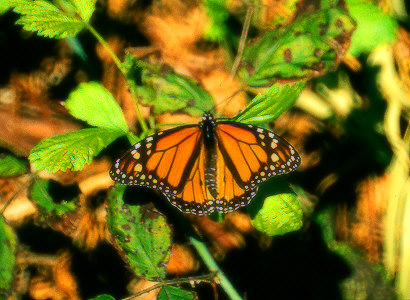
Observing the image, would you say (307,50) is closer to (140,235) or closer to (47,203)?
(140,235)

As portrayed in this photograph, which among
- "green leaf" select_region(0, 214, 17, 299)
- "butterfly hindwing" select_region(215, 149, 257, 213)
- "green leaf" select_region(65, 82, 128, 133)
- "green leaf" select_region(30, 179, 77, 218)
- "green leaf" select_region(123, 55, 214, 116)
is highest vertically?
"green leaf" select_region(123, 55, 214, 116)

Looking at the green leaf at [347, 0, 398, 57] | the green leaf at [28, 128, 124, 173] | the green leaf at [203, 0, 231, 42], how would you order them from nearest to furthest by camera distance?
1. the green leaf at [28, 128, 124, 173]
2. the green leaf at [347, 0, 398, 57]
3. the green leaf at [203, 0, 231, 42]

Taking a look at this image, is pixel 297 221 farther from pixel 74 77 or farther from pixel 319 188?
pixel 74 77

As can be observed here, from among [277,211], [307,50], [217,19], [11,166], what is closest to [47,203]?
[11,166]

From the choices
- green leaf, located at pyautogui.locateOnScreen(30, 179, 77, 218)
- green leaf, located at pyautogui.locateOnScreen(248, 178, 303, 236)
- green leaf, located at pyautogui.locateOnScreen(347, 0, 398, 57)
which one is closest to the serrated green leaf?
green leaf, located at pyautogui.locateOnScreen(30, 179, 77, 218)

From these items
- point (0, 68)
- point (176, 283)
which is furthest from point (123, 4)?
point (176, 283)

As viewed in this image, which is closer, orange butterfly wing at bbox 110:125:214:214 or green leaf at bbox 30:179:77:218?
orange butterfly wing at bbox 110:125:214:214

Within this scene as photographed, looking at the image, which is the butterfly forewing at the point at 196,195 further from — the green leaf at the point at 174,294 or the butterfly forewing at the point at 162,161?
the green leaf at the point at 174,294

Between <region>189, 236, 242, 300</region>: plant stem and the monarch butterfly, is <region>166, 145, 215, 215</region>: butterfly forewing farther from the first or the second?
<region>189, 236, 242, 300</region>: plant stem

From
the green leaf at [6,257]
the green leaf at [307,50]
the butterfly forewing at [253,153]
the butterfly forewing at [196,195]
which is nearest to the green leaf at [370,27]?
the green leaf at [307,50]
